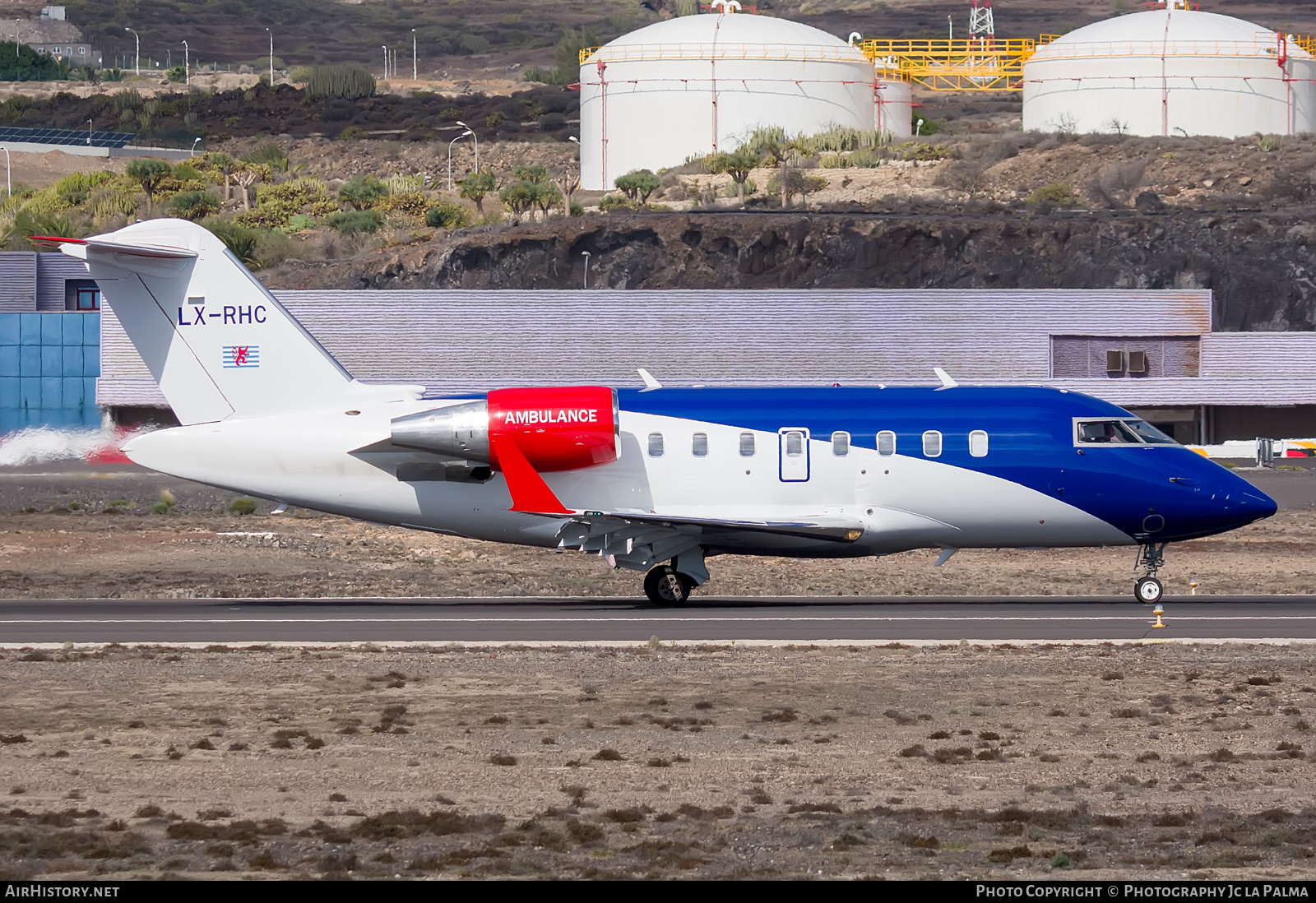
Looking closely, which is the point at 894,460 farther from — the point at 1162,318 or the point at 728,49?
the point at 728,49

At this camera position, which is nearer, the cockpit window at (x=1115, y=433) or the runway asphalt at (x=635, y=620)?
the runway asphalt at (x=635, y=620)

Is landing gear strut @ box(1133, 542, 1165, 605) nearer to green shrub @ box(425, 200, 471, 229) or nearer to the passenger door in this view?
the passenger door

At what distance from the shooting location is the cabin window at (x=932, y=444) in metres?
27.5

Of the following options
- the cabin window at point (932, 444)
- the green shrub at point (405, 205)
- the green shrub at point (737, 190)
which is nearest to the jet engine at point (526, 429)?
the cabin window at point (932, 444)

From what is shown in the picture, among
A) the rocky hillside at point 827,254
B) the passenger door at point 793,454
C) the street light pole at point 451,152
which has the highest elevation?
the street light pole at point 451,152

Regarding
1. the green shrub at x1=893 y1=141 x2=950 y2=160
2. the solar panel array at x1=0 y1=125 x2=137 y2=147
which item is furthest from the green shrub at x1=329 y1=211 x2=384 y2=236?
the solar panel array at x1=0 y1=125 x2=137 y2=147

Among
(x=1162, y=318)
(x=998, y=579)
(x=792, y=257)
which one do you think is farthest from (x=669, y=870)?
(x=792, y=257)

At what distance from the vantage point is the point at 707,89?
105 metres

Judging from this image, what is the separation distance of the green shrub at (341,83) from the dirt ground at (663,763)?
160 meters

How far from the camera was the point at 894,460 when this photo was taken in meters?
27.5

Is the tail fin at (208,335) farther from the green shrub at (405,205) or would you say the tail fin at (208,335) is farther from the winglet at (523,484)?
the green shrub at (405,205)

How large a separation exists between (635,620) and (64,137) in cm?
12467

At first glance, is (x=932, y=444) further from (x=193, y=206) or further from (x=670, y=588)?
(x=193, y=206)

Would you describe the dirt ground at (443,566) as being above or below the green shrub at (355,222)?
below
